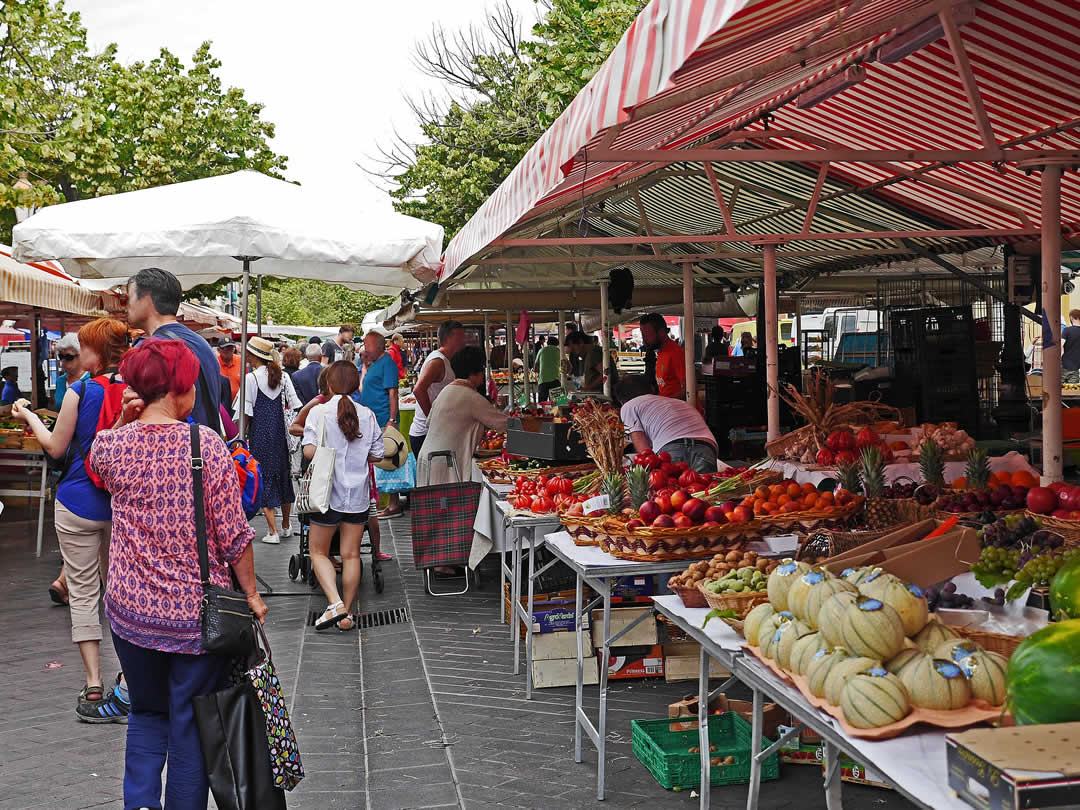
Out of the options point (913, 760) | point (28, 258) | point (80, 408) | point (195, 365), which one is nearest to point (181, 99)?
point (28, 258)

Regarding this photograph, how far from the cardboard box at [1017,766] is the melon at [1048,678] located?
10 centimetres

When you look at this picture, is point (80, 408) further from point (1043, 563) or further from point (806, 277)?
point (806, 277)

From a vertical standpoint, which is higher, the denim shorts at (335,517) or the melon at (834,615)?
the melon at (834,615)

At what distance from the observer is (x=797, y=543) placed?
17.4 ft

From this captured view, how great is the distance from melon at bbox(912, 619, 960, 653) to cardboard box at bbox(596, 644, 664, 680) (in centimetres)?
357

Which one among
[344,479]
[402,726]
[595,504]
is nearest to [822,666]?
[595,504]

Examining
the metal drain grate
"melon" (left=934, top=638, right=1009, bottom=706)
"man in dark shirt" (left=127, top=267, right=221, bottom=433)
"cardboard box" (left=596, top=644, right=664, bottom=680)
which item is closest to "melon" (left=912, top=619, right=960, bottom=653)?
"melon" (left=934, top=638, right=1009, bottom=706)

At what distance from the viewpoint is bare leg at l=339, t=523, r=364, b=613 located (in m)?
8.00

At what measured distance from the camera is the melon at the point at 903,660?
280 centimetres

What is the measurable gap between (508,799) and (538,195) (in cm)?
267

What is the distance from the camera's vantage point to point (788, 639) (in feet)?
10.4

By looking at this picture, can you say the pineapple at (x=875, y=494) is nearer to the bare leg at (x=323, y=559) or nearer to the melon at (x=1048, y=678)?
the melon at (x=1048, y=678)

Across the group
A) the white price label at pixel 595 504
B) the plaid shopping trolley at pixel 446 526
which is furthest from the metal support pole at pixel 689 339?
the white price label at pixel 595 504

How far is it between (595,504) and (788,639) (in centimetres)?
268
